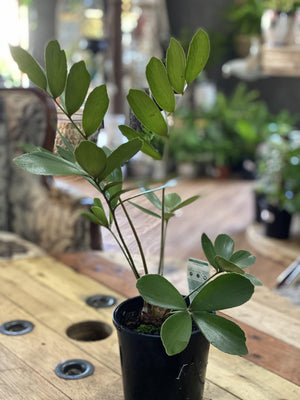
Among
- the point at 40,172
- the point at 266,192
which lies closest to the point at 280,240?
the point at 266,192

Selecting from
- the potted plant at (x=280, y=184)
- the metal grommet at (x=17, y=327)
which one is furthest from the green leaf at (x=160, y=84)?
the potted plant at (x=280, y=184)

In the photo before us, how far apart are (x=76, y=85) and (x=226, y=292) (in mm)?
365

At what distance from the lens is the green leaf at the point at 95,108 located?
787 mm

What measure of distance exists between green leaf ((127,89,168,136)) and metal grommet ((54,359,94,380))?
48cm

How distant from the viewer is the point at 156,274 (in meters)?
0.76

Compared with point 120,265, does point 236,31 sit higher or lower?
higher

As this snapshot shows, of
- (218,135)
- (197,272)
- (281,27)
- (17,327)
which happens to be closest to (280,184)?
(281,27)

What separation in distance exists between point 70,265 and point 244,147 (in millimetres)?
4026

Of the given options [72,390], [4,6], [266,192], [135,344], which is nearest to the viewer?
[135,344]

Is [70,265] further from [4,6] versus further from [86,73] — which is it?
[4,6]

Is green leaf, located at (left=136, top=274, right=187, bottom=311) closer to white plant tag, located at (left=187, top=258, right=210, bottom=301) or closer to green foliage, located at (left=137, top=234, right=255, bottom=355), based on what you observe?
green foliage, located at (left=137, top=234, right=255, bottom=355)

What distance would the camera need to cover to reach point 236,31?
19.9 ft

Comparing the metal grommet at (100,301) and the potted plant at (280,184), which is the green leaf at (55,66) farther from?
the potted plant at (280,184)

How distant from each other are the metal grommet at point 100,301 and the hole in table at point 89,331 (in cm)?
8
